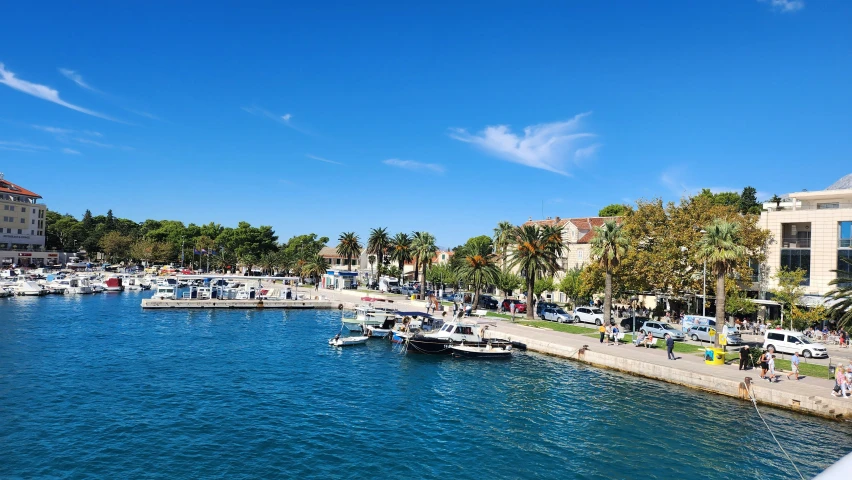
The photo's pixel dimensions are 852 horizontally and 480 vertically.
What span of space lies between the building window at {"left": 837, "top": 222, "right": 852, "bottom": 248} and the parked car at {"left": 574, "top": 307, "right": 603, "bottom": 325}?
23.6m

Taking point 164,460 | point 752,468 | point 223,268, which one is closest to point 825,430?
point 752,468

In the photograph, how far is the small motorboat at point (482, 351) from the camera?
135ft

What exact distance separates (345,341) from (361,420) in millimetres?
20795

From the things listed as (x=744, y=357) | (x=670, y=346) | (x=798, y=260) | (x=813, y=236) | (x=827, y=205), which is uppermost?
(x=827, y=205)

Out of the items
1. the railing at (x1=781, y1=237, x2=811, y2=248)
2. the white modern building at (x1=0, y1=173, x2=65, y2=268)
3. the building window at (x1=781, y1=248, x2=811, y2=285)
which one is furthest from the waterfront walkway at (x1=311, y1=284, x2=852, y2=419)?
the white modern building at (x1=0, y1=173, x2=65, y2=268)

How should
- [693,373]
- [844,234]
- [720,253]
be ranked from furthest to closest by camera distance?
[844,234], [720,253], [693,373]

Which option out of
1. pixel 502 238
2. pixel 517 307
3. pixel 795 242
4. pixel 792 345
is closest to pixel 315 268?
pixel 502 238

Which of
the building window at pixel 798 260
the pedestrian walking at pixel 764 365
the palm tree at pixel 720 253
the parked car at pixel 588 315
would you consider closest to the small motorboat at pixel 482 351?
the palm tree at pixel 720 253

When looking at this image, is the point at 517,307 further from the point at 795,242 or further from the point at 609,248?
the point at 795,242

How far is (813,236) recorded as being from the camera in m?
52.8

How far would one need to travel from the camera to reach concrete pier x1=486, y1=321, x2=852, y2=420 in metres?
26.6

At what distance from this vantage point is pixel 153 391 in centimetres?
2928

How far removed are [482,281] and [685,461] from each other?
4358 centimetres

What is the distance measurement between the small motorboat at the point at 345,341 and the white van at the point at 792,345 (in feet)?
104
